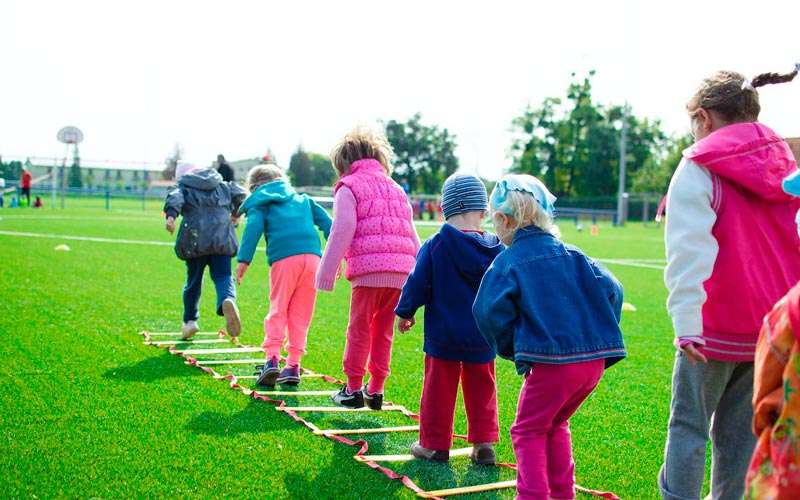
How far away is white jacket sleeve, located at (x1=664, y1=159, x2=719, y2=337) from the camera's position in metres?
3.07

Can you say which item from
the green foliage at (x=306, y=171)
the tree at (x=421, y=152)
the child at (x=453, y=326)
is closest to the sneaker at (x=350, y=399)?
the child at (x=453, y=326)

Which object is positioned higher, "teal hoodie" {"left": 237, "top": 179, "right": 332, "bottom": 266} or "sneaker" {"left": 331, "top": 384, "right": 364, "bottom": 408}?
"teal hoodie" {"left": 237, "top": 179, "right": 332, "bottom": 266}

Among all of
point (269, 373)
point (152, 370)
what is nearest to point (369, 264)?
point (269, 373)

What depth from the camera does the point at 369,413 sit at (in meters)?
5.42

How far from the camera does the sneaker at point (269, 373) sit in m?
5.93

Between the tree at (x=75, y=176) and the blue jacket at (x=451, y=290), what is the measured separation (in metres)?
70.7

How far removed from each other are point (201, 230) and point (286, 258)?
1734 mm

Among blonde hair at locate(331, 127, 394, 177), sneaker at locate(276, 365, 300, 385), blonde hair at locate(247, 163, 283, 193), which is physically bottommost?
sneaker at locate(276, 365, 300, 385)

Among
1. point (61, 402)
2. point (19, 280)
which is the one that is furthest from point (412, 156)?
point (61, 402)

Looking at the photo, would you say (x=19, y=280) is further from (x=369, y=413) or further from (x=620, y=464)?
(x=620, y=464)

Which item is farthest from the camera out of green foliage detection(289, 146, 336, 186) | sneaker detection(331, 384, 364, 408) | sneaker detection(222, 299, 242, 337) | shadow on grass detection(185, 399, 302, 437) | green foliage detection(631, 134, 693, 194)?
green foliage detection(289, 146, 336, 186)

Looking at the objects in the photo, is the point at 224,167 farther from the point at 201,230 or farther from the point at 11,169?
the point at 11,169

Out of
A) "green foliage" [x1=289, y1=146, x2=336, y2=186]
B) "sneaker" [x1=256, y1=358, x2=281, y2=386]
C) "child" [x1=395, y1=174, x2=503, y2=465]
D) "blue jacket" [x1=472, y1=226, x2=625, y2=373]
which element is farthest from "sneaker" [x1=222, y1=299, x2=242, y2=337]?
"green foliage" [x1=289, y1=146, x2=336, y2=186]

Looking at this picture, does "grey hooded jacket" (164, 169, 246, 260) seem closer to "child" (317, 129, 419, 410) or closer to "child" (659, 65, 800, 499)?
"child" (317, 129, 419, 410)
